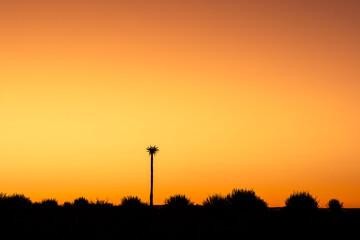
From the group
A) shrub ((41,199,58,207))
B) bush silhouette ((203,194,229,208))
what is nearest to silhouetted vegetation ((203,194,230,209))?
bush silhouette ((203,194,229,208))

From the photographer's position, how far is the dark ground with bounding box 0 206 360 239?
797 inches

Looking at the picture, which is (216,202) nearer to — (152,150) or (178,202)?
(178,202)

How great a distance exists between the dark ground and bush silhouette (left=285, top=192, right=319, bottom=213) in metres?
1.42

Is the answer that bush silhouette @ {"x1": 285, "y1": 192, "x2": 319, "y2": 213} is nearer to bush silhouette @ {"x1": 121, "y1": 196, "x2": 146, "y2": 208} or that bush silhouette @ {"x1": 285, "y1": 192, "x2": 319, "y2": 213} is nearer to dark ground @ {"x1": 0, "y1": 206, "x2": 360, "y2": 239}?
dark ground @ {"x1": 0, "y1": 206, "x2": 360, "y2": 239}

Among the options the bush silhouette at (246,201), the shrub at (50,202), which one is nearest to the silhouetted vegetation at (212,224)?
the bush silhouette at (246,201)

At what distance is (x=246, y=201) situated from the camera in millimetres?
29281

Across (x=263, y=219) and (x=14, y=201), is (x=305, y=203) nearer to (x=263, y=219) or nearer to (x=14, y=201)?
(x=263, y=219)

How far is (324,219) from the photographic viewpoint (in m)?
23.7

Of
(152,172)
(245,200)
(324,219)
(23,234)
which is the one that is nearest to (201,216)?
(245,200)

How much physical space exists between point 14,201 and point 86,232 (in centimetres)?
1900

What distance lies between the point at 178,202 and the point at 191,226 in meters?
12.3

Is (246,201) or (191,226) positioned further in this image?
(246,201)

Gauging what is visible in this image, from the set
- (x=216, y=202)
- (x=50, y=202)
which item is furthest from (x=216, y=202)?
(x=50, y=202)

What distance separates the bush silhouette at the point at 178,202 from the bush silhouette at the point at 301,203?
8.09 m
